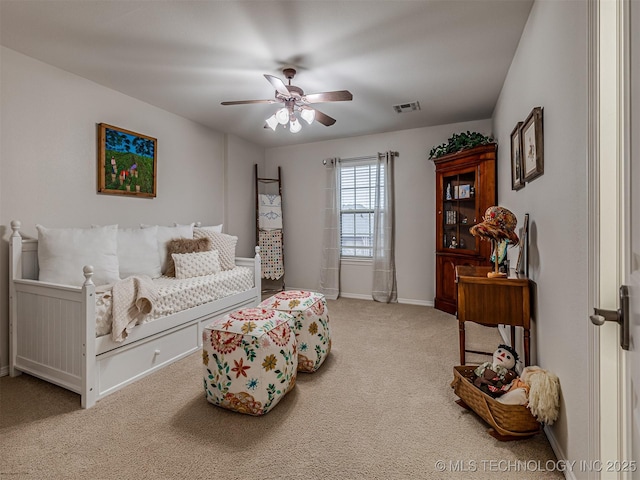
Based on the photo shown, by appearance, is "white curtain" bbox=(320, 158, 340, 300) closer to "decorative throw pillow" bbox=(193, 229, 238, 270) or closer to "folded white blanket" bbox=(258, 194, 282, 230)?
"folded white blanket" bbox=(258, 194, 282, 230)

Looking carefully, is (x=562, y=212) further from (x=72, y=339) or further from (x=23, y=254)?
(x=23, y=254)

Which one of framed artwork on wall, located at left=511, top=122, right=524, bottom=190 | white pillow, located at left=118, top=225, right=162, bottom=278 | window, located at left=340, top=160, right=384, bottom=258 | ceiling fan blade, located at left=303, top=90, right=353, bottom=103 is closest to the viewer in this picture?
framed artwork on wall, located at left=511, top=122, right=524, bottom=190

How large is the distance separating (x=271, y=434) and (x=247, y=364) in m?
0.38

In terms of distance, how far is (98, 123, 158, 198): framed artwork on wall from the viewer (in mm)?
3023

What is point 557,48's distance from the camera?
4.97 ft

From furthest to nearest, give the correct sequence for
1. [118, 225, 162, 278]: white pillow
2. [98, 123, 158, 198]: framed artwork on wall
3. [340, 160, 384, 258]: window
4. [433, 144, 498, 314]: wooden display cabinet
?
[340, 160, 384, 258]: window, [433, 144, 498, 314]: wooden display cabinet, [98, 123, 158, 198]: framed artwork on wall, [118, 225, 162, 278]: white pillow

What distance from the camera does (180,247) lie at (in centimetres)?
331

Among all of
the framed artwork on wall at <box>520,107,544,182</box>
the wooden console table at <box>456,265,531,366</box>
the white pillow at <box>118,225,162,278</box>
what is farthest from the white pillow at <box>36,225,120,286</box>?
the framed artwork on wall at <box>520,107,544,182</box>

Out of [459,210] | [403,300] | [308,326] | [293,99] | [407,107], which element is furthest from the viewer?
[403,300]

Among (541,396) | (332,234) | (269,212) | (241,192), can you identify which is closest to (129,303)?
(541,396)

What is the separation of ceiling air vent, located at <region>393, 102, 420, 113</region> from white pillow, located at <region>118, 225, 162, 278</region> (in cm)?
302

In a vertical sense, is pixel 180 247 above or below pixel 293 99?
below

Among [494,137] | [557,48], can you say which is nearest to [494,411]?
[557,48]

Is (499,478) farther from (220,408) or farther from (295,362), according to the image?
(220,408)
